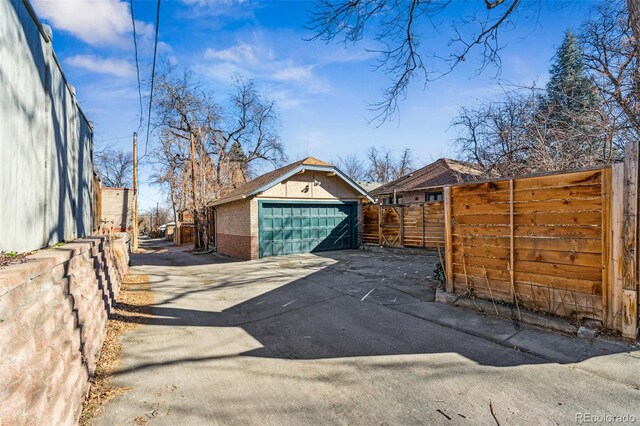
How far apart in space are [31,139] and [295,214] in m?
11.7

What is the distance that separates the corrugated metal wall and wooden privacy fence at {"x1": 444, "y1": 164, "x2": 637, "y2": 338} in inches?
244

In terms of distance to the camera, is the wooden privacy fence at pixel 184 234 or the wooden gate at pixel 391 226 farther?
the wooden privacy fence at pixel 184 234

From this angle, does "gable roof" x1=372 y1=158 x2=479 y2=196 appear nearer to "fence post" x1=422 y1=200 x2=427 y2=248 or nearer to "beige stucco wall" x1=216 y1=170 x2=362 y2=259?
"fence post" x1=422 y1=200 x2=427 y2=248

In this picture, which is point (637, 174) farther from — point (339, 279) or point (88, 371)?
point (88, 371)

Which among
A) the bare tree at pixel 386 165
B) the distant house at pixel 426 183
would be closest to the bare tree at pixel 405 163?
the bare tree at pixel 386 165

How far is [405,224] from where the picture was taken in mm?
14547

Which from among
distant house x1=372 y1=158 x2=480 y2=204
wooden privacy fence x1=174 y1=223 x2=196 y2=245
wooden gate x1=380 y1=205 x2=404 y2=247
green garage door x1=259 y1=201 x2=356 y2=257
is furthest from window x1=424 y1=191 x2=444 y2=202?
wooden privacy fence x1=174 y1=223 x2=196 y2=245

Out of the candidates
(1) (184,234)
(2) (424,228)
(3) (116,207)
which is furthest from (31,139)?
(1) (184,234)

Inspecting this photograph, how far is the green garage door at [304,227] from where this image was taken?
13.8 metres

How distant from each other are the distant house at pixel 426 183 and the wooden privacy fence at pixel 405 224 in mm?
1957

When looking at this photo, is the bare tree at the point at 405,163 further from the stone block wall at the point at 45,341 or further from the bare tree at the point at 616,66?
the stone block wall at the point at 45,341

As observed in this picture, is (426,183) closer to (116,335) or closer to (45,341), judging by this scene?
(116,335)

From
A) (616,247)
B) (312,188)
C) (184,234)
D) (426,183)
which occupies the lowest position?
(184,234)

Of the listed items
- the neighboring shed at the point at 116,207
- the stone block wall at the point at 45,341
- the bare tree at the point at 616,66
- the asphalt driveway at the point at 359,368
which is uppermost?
the bare tree at the point at 616,66
